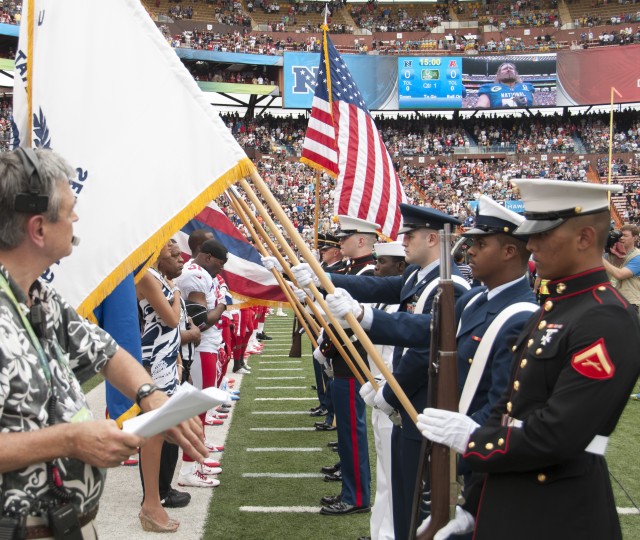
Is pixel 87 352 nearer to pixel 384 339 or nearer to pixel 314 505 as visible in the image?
pixel 384 339

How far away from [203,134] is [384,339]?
4.09 ft

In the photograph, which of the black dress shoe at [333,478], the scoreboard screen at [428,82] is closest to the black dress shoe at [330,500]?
the black dress shoe at [333,478]

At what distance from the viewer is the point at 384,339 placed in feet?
11.6

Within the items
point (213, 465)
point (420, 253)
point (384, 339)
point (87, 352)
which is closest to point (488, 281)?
point (384, 339)

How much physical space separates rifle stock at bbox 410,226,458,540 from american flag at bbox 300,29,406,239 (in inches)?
172

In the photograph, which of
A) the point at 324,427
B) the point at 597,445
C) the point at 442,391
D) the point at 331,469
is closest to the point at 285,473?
the point at 331,469

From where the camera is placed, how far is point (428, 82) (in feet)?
145

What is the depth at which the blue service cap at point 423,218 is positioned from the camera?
412 centimetres

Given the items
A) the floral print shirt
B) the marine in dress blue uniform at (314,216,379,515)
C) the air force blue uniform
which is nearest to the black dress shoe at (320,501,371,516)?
the marine in dress blue uniform at (314,216,379,515)

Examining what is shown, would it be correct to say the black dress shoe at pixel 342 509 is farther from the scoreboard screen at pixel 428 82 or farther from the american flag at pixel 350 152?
the scoreboard screen at pixel 428 82

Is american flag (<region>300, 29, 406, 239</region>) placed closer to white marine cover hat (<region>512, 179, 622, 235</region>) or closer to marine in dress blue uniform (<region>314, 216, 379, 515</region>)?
marine in dress blue uniform (<region>314, 216, 379, 515</region>)

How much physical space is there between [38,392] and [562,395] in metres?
1.45

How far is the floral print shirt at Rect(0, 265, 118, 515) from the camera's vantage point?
1903 millimetres

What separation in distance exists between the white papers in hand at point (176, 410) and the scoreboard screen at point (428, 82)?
43670 millimetres
